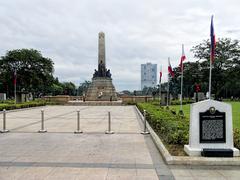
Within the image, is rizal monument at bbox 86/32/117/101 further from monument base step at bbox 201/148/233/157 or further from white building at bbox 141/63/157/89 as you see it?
white building at bbox 141/63/157/89

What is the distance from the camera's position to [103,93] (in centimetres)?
5025

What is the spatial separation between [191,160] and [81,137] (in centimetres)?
520

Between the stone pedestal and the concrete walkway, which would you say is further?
the stone pedestal

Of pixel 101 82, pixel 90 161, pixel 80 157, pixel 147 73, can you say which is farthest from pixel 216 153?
pixel 147 73

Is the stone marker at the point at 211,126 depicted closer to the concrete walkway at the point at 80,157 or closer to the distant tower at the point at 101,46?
the concrete walkway at the point at 80,157

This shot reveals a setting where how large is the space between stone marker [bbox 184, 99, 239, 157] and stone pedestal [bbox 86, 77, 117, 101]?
42676mm

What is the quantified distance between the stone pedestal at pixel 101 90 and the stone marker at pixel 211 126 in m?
42.7

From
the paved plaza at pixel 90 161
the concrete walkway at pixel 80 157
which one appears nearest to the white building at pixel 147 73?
the concrete walkway at pixel 80 157

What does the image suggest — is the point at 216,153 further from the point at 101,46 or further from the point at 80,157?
the point at 101,46

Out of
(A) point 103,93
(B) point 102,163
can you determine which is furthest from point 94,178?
(A) point 103,93

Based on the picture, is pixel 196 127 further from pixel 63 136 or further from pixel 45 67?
pixel 45 67

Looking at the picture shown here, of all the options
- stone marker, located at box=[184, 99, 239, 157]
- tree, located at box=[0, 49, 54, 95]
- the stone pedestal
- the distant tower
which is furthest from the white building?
stone marker, located at box=[184, 99, 239, 157]

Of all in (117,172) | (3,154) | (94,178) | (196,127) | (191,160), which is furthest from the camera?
(3,154)

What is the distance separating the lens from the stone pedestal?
50062mm
